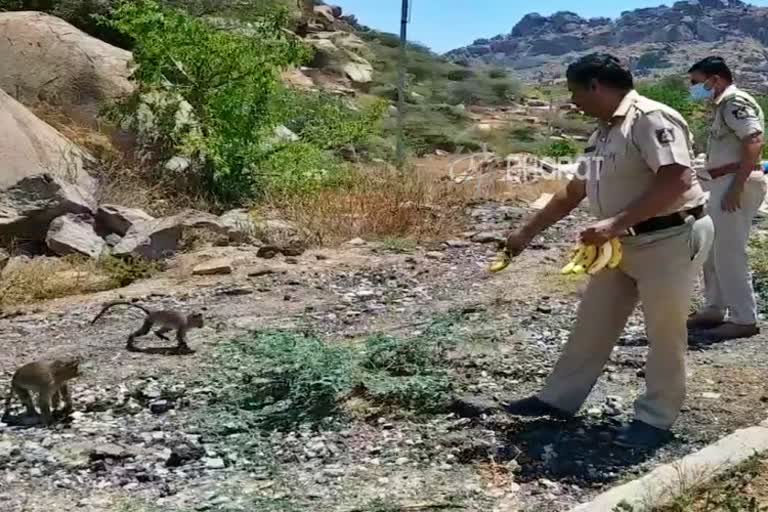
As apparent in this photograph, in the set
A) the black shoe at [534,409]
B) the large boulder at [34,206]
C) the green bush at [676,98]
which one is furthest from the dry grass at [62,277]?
the green bush at [676,98]

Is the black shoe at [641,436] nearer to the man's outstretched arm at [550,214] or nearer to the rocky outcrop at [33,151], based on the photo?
the man's outstretched arm at [550,214]

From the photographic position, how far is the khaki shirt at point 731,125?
5.32 m

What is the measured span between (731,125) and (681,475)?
2470 millimetres

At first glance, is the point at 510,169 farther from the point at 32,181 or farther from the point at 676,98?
the point at 32,181

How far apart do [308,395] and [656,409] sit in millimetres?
1418

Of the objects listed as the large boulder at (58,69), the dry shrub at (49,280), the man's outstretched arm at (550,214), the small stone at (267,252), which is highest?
the large boulder at (58,69)

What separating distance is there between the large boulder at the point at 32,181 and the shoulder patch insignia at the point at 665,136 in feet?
19.0

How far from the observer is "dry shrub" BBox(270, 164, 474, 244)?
340 inches

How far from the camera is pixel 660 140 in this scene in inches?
141

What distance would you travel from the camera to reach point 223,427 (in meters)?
4.13

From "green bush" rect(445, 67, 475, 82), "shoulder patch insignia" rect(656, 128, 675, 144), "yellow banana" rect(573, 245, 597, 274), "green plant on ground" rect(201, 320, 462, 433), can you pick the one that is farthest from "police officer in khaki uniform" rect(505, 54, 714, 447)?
"green bush" rect(445, 67, 475, 82)

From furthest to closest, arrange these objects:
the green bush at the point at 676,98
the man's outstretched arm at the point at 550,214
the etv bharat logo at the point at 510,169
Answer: the green bush at the point at 676,98, the etv bharat logo at the point at 510,169, the man's outstretched arm at the point at 550,214

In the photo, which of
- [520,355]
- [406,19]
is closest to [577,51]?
[406,19]

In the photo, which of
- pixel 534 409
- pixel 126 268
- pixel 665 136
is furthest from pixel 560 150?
pixel 665 136
